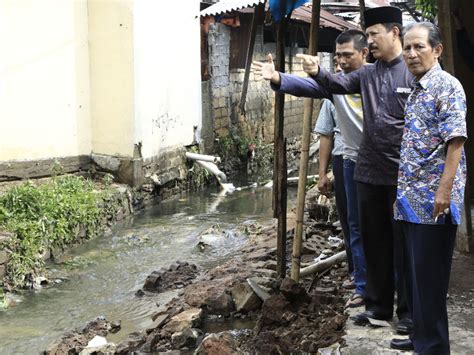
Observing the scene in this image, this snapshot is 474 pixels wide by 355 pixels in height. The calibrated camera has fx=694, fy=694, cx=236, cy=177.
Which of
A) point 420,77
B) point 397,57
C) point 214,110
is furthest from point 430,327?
point 214,110

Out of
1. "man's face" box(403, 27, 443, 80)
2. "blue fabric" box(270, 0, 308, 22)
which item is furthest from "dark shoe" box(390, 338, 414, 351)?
"blue fabric" box(270, 0, 308, 22)

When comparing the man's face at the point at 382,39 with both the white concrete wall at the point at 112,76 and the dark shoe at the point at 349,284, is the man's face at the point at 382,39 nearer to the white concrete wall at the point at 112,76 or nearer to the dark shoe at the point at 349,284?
the dark shoe at the point at 349,284

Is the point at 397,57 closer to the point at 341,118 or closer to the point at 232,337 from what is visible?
the point at 341,118

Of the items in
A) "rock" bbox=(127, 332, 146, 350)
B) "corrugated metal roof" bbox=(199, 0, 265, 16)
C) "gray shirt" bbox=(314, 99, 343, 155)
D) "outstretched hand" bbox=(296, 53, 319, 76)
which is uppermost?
"corrugated metal roof" bbox=(199, 0, 265, 16)

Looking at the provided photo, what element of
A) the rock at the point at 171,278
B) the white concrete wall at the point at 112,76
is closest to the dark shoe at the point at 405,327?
the rock at the point at 171,278

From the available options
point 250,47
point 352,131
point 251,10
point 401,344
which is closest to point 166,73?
point 250,47

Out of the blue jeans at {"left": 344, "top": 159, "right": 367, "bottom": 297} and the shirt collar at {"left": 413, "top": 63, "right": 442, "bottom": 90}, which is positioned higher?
the shirt collar at {"left": 413, "top": 63, "right": 442, "bottom": 90}

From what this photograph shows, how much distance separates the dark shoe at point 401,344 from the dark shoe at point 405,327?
0.13 meters

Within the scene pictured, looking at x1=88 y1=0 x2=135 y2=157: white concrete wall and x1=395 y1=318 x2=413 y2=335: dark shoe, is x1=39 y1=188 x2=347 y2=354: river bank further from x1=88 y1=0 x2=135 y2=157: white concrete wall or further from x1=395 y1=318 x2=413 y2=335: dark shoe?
x1=88 y1=0 x2=135 y2=157: white concrete wall

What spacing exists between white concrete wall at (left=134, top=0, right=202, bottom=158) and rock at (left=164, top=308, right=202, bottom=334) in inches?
231

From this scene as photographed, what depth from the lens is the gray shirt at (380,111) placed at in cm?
384

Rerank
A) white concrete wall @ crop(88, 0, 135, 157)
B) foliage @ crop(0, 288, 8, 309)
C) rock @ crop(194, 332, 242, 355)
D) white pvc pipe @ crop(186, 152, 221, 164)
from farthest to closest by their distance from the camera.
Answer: white pvc pipe @ crop(186, 152, 221, 164)
white concrete wall @ crop(88, 0, 135, 157)
foliage @ crop(0, 288, 8, 309)
rock @ crop(194, 332, 242, 355)

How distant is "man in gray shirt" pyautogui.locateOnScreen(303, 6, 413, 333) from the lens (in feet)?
12.6

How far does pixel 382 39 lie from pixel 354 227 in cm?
127
